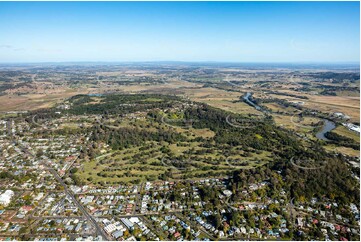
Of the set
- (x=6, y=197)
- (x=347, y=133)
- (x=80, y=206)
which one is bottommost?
(x=80, y=206)

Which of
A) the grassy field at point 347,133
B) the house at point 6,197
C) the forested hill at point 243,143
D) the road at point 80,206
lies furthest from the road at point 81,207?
the grassy field at point 347,133

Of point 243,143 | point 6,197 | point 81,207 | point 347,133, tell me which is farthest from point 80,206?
point 347,133

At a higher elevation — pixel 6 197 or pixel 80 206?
pixel 6 197

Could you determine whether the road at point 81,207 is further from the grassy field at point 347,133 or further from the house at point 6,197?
the grassy field at point 347,133

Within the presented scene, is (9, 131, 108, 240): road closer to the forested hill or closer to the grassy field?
the forested hill

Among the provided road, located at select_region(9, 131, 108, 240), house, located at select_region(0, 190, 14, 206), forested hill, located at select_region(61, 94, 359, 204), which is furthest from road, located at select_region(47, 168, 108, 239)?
forested hill, located at select_region(61, 94, 359, 204)

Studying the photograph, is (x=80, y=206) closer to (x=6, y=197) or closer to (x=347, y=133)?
(x=6, y=197)

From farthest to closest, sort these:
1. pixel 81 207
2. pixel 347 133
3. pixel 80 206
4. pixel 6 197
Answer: pixel 347 133
pixel 6 197
pixel 80 206
pixel 81 207

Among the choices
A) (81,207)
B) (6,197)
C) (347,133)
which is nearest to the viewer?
(81,207)

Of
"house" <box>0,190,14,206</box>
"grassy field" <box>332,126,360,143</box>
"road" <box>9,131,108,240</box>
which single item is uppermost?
"grassy field" <box>332,126,360,143</box>

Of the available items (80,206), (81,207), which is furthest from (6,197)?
(81,207)

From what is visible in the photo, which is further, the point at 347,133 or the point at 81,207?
the point at 347,133
